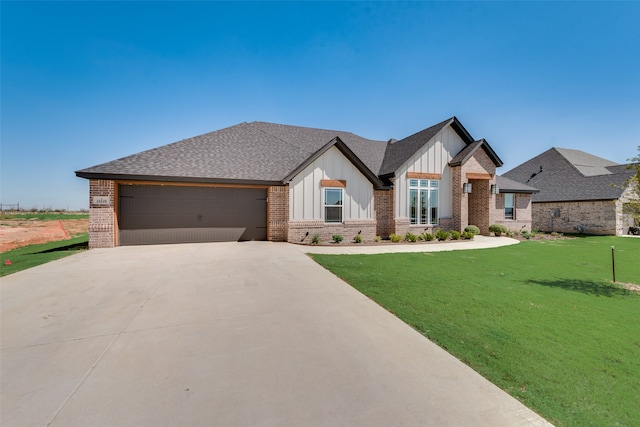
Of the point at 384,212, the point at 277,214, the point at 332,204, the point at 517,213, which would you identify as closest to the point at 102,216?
the point at 277,214

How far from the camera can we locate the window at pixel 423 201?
16.1 m

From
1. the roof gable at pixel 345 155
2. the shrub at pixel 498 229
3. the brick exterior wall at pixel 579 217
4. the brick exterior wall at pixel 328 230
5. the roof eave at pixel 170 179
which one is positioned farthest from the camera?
the brick exterior wall at pixel 579 217

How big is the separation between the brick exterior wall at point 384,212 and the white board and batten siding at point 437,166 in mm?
405

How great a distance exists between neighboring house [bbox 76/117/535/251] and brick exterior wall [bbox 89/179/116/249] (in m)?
0.04

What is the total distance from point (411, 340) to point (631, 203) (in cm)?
858

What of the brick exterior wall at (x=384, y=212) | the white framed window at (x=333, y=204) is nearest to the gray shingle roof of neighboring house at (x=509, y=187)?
the brick exterior wall at (x=384, y=212)

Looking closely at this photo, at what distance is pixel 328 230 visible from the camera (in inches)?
540

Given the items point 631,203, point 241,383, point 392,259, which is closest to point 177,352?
point 241,383

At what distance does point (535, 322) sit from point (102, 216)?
47.8 ft

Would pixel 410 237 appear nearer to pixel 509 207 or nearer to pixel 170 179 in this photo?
pixel 509 207

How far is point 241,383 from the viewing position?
2.80 meters

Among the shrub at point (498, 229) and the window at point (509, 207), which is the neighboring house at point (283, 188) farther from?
the window at point (509, 207)

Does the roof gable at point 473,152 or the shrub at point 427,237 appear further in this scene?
the roof gable at point 473,152

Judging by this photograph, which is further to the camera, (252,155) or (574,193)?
(574,193)
